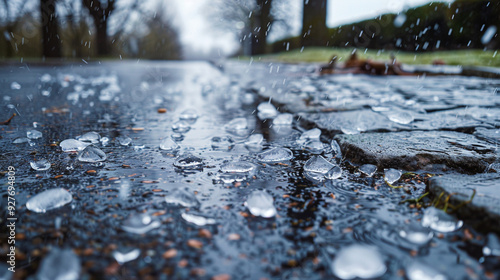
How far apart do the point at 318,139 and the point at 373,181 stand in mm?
573

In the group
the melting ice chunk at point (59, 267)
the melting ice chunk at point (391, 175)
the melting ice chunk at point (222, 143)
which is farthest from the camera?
the melting ice chunk at point (222, 143)

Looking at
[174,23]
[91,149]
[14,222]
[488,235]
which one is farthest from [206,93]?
[174,23]

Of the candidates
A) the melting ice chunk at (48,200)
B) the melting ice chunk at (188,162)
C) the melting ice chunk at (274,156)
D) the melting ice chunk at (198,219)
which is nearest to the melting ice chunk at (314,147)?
the melting ice chunk at (274,156)

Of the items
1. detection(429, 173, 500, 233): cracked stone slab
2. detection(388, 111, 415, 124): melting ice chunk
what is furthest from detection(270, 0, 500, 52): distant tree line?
detection(429, 173, 500, 233): cracked stone slab

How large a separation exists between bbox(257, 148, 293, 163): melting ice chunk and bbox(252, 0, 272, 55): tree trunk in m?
19.2

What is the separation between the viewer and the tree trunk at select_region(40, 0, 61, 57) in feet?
38.6

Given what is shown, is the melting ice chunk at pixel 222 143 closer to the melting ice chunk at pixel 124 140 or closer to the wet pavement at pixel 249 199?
the wet pavement at pixel 249 199

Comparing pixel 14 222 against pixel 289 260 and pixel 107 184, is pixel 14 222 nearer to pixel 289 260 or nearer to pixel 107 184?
pixel 107 184

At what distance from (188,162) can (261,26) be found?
2054cm

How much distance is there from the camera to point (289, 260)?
0.68 m

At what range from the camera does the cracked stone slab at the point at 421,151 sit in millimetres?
1219

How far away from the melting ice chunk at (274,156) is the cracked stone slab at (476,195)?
1.71 ft

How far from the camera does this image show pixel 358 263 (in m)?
0.65

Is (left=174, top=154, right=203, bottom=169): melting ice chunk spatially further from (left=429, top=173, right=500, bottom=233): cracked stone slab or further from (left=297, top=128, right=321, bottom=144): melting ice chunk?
(left=429, top=173, right=500, bottom=233): cracked stone slab
